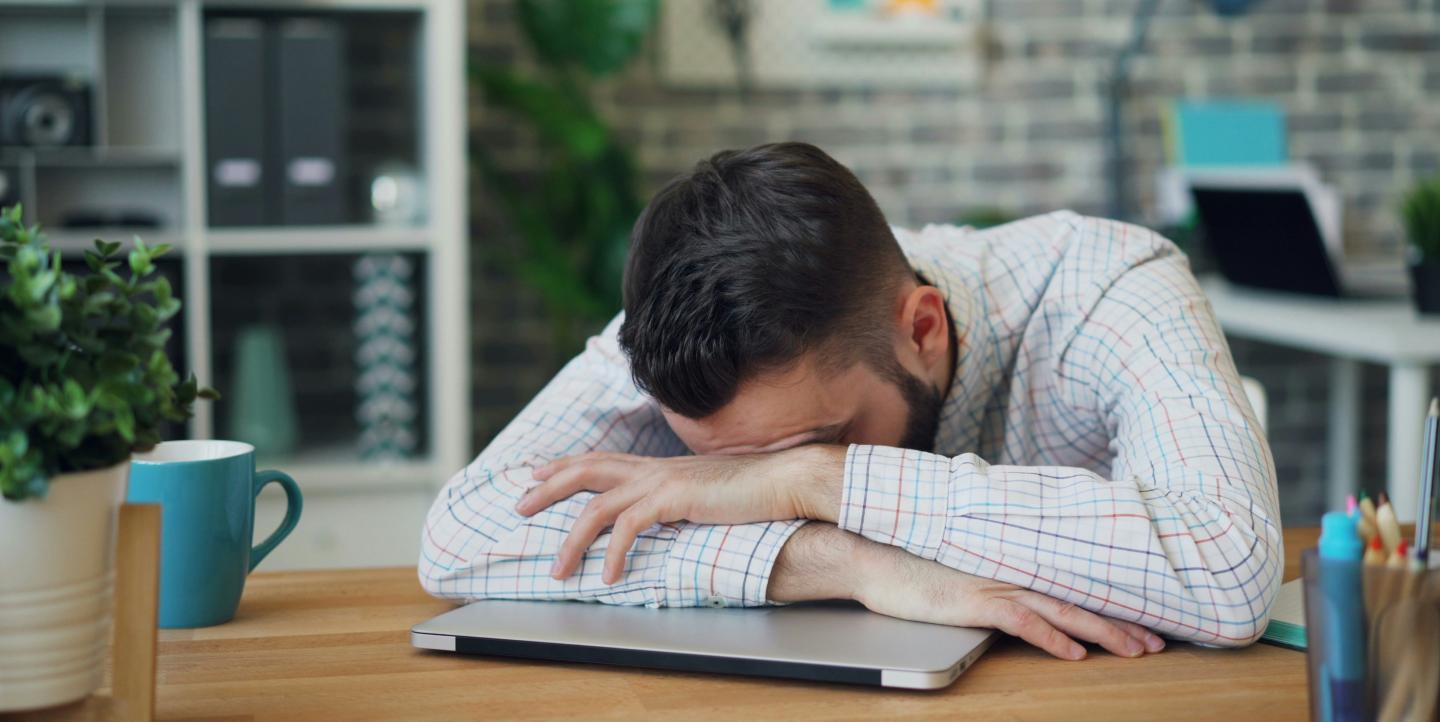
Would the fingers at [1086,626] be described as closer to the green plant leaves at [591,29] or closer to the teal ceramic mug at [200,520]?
the teal ceramic mug at [200,520]

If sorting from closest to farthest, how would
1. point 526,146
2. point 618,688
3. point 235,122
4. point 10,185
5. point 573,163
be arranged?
point 618,688, point 235,122, point 10,185, point 573,163, point 526,146

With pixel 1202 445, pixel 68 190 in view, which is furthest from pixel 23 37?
pixel 1202 445

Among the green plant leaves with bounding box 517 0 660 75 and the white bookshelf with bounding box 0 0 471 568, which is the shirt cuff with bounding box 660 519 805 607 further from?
the green plant leaves with bounding box 517 0 660 75

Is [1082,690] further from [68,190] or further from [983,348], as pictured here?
[68,190]

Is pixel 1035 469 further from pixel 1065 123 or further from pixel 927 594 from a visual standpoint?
pixel 1065 123

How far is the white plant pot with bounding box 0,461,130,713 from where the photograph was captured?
668mm

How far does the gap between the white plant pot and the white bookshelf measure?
1.68 meters

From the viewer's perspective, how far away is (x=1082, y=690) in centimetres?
82

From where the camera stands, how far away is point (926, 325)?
1.22 metres

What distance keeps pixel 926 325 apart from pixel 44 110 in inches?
73.8

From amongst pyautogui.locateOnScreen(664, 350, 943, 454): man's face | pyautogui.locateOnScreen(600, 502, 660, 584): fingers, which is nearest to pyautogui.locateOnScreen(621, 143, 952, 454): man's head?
pyautogui.locateOnScreen(664, 350, 943, 454): man's face

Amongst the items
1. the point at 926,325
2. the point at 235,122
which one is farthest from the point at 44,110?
the point at 926,325

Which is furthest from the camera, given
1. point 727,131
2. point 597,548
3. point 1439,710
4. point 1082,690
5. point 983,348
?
point 727,131

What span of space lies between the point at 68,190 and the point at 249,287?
15.1 inches
